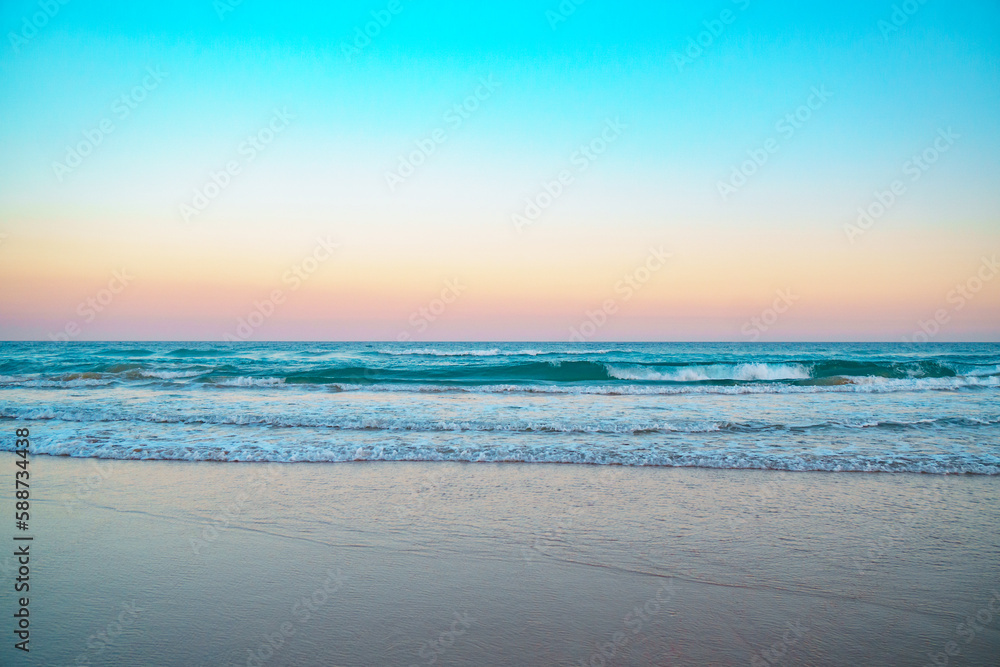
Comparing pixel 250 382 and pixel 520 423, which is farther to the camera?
pixel 250 382

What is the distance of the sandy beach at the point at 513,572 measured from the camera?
3484 mm

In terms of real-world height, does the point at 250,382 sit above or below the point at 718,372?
below

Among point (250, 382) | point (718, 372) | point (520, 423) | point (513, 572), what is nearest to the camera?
point (513, 572)

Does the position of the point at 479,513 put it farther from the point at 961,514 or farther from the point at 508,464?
the point at 961,514

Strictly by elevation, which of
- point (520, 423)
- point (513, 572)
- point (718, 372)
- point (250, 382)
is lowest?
point (513, 572)

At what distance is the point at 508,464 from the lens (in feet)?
28.4

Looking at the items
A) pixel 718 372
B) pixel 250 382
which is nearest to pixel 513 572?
pixel 250 382

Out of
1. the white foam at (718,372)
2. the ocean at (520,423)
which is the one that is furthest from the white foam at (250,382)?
the white foam at (718,372)

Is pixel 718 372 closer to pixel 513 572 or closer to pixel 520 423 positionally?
pixel 520 423

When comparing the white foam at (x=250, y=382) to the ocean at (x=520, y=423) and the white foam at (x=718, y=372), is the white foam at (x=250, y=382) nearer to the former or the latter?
the ocean at (x=520, y=423)

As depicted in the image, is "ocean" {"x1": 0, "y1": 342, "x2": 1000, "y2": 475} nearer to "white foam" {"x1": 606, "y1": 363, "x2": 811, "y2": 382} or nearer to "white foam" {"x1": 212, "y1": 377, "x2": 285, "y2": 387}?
"white foam" {"x1": 212, "y1": 377, "x2": 285, "y2": 387}

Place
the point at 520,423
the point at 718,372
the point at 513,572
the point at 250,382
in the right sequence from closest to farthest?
1. the point at 513,572
2. the point at 520,423
3. the point at 250,382
4. the point at 718,372

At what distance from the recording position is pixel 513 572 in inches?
→ 181

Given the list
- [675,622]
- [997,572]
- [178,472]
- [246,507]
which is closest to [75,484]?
[178,472]
